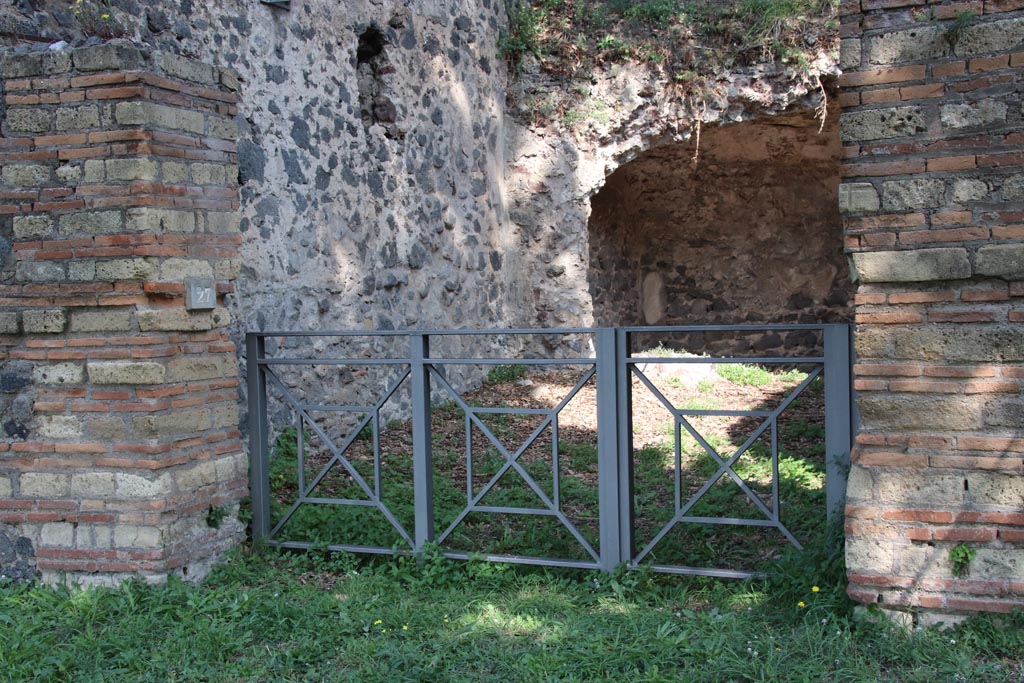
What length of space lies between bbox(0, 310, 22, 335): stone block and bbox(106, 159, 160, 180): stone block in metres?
0.82

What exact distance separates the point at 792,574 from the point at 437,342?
470 cm

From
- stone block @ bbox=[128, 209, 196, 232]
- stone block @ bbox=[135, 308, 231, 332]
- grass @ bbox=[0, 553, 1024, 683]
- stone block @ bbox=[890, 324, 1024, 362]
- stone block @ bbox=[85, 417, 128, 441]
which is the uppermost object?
stone block @ bbox=[128, 209, 196, 232]

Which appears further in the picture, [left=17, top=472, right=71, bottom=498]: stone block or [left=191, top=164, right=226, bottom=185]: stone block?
[left=191, top=164, right=226, bottom=185]: stone block

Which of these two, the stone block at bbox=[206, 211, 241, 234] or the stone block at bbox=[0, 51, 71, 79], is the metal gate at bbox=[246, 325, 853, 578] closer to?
the stone block at bbox=[206, 211, 241, 234]

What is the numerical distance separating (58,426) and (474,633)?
2.20 metres

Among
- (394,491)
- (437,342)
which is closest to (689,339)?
(437,342)

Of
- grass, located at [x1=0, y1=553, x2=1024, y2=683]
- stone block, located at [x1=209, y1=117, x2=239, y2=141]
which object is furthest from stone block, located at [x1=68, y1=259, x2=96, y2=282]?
grass, located at [x1=0, y1=553, x2=1024, y2=683]

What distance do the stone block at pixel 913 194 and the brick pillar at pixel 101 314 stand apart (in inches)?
121

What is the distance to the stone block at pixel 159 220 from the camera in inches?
163

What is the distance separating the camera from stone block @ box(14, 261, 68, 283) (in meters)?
4.25

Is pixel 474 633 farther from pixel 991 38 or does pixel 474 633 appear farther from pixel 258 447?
pixel 991 38

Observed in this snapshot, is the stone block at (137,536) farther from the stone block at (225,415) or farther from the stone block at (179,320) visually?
the stone block at (179,320)

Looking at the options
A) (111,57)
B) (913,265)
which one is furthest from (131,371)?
(913,265)

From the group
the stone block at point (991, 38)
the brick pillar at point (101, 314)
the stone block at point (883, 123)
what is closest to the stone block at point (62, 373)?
the brick pillar at point (101, 314)
